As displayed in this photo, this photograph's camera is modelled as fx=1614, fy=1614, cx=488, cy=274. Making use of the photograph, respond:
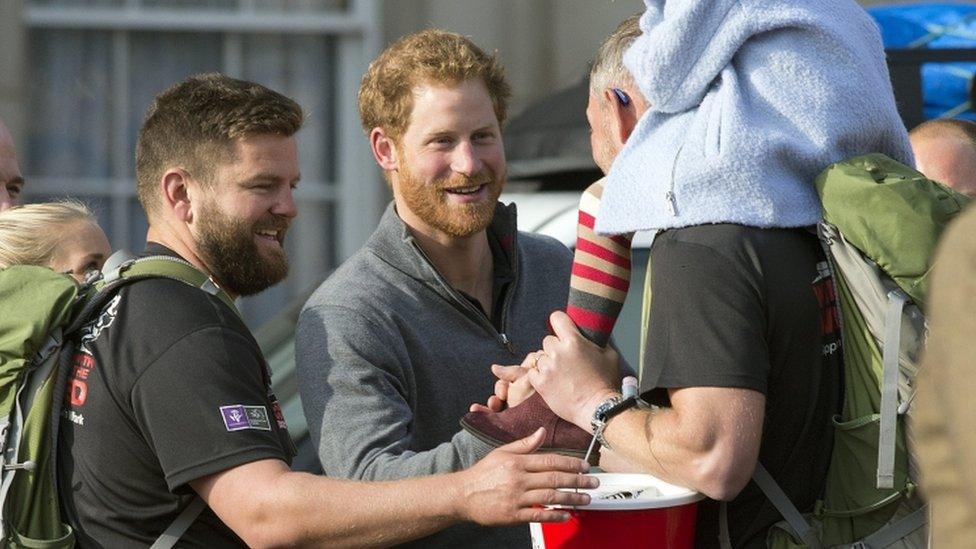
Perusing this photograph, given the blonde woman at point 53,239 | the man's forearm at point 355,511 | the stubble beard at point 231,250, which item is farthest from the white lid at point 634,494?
the blonde woman at point 53,239

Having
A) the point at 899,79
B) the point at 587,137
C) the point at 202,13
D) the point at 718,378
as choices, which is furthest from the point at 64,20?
the point at 718,378

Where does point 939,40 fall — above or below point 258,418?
above

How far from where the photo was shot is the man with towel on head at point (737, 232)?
8.79ft

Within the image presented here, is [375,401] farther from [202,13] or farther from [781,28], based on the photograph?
[202,13]

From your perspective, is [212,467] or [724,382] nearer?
[724,382]

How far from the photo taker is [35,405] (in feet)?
10.1

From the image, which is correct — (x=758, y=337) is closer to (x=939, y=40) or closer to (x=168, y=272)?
(x=168, y=272)

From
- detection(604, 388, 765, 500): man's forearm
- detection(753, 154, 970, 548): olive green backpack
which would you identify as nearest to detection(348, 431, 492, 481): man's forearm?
detection(604, 388, 765, 500): man's forearm

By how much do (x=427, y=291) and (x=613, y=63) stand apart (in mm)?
800

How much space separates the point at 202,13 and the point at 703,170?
640 cm

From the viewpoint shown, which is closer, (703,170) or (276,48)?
(703,170)

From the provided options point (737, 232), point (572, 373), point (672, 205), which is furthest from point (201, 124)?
point (737, 232)

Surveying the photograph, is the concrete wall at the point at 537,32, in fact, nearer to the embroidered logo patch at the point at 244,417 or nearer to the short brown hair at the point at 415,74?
the short brown hair at the point at 415,74

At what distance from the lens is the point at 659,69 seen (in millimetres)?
2832
